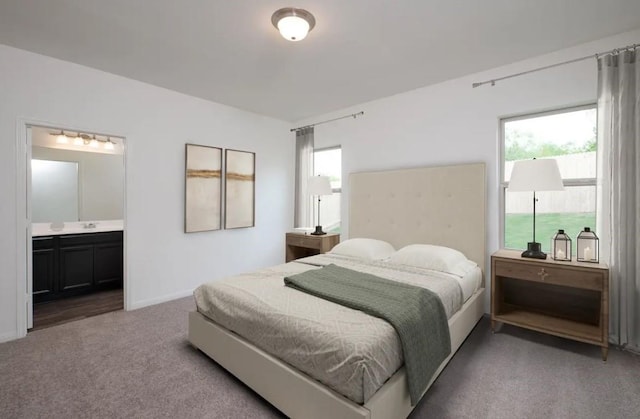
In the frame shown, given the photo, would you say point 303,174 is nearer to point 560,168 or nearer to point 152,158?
point 152,158

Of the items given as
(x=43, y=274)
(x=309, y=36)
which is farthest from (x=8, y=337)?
(x=309, y=36)

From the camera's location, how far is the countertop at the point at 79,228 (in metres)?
3.58

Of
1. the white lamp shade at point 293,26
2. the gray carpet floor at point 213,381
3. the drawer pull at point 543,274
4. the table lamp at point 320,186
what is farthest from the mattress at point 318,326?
the white lamp shade at point 293,26

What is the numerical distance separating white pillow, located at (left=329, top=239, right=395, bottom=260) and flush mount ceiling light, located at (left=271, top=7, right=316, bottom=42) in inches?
85.1

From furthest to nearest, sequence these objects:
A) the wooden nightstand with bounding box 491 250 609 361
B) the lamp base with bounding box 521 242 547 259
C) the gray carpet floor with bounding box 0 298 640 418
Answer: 1. the lamp base with bounding box 521 242 547 259
2. the wooden nightstand with bounding box 491 250 609 361
3. the gray carpet floor with bounding box 0 298 640 418

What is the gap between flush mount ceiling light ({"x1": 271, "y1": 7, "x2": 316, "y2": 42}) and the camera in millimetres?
2029

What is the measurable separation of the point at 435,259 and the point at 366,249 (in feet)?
2.57

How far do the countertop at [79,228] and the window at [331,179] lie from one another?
3008 mm

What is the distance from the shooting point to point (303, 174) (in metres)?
4.71

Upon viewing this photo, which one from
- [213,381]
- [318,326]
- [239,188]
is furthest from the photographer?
[239,188]

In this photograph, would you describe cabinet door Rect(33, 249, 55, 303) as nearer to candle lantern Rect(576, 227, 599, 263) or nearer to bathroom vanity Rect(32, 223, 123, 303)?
bathroom vanity Rect(32, 223, 123, 303)

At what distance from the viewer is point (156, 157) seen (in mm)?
3418

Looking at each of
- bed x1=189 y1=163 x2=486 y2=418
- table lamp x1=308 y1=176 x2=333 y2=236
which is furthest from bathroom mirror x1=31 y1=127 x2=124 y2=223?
bed x1=189 y1=163 x2=486 y2=418

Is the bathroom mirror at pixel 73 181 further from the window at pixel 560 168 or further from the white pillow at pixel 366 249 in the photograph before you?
the window at pixel 560 168
